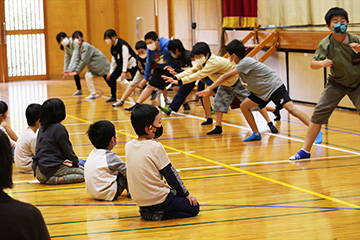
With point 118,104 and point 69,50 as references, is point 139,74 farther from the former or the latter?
point 69,50

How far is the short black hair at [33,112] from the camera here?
16.2ft

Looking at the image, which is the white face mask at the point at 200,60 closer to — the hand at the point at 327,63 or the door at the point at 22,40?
the hand at the point at 327,63

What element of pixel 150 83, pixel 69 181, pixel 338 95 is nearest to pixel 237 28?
pixel 150 83

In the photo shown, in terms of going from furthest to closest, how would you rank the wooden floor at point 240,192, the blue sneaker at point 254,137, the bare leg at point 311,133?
the blue sneaker at point 254,137, the bare leg at point 311,133, the wooden floor at point 240,192

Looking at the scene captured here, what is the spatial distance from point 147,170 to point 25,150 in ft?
6.41

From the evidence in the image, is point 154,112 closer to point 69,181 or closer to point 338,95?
point 69,181

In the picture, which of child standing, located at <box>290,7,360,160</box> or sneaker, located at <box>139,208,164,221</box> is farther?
child standing, located at <box>290,7,360,160</box>

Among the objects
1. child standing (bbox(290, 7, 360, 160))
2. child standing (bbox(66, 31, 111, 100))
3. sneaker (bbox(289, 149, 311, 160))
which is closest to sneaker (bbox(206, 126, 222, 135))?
sneaker (bbox(289, 149, 311, 160))

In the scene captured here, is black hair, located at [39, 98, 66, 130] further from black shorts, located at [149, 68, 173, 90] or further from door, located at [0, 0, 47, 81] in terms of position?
door, located at [0, 0, 47, 81]

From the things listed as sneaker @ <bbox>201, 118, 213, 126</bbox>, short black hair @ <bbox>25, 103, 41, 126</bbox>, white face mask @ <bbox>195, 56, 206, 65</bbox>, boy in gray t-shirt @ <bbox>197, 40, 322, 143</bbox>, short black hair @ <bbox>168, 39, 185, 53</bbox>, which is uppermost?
short black hair @ <bbox>168, 39, 185, 53</bbox>

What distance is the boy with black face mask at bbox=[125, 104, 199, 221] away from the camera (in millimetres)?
3527

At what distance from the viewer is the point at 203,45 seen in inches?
281

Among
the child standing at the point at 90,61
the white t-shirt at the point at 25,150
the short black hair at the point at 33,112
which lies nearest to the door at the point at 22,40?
the child standing at the point at 90,61

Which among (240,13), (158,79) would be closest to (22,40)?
(240,13)
